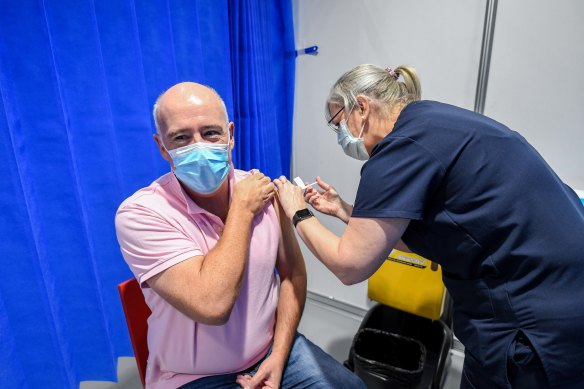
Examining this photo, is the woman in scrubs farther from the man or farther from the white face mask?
the man

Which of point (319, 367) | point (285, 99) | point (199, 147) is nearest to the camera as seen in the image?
point (199, 147)

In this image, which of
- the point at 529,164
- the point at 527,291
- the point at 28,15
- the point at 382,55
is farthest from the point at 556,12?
the point at 28,15

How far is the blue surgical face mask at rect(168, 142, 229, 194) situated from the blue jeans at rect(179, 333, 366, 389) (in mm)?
589

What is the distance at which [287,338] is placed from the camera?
118 centimetres

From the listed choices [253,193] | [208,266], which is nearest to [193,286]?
[208,266]

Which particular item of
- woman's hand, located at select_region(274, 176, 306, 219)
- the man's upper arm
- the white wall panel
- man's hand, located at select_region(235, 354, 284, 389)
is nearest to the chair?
the man's upper arm

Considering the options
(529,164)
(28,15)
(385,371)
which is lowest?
(385,371)

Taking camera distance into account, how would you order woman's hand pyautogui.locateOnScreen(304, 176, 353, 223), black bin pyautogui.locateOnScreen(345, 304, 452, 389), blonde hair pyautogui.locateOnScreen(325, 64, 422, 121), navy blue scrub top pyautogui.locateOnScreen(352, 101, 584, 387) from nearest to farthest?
navy blue scrub top pyautogui.locateOnScreen(352, 101, 584, 387) → blonde hair pyautogui.locateOnScreen(325, 64, 422, 121) → woman's hand pyautogui.locateOnScreen(304, 176, 353, 223) → black bin pyautogui.locateOnScreen(345, 304, 452, 389)

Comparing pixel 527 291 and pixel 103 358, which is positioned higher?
pixel 527 291

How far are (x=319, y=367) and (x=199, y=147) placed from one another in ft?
2.70

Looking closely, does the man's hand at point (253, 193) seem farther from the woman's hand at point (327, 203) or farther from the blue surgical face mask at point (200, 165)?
the woman's hand at point (327, 203)

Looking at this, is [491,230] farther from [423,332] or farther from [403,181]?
[423,332]

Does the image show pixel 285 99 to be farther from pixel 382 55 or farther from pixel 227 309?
pixel 227 309

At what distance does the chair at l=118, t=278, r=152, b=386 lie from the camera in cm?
110
